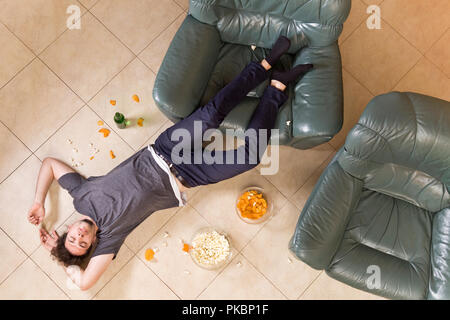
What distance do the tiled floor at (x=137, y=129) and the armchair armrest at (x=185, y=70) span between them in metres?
0.63

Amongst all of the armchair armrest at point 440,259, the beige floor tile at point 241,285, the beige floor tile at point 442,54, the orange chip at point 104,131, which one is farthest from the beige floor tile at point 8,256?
the beige floor tile at point 442,54

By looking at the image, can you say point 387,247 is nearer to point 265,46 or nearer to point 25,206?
point 265,46

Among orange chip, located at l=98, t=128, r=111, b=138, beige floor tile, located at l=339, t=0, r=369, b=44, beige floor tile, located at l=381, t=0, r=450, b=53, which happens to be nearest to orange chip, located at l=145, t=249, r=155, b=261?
orange chip, located at l=98, t=128, r=111, b=138

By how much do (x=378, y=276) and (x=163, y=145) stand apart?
1613 mm

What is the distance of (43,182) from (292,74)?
6.48ft

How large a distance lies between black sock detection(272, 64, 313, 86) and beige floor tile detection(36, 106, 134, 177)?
1313 millimetres

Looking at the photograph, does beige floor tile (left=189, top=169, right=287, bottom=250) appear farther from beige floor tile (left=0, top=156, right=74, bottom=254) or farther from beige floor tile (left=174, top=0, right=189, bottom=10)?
beige floor tile (left=174, top=0, right=189, bottom=10)

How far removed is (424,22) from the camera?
312 cm

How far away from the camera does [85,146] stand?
9.27 feet

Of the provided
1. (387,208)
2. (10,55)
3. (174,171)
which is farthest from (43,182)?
(387,208)

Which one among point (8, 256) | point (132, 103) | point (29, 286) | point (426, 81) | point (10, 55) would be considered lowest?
point (426, 81)

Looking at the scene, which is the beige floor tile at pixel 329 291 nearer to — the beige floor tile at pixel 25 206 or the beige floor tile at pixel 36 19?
the beige floor tile at pixel 25 206

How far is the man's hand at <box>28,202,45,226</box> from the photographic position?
260 centimetres
